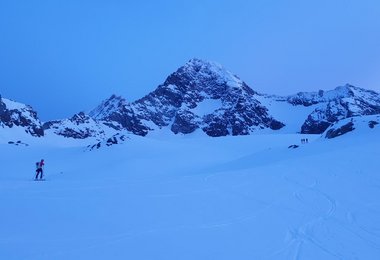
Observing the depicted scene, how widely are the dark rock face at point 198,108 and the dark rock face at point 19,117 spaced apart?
173 ft

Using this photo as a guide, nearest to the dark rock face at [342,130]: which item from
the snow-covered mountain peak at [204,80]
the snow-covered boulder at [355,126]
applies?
the snow-covered boulder at [355,126]

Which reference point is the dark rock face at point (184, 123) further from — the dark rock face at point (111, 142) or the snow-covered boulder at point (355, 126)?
the snow-covered boulder at point (355, 126)

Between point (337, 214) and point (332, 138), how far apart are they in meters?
27.0

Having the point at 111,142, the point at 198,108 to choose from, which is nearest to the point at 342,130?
the point at 111,142

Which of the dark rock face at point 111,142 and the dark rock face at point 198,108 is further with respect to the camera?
the dark rock face at point 198,108

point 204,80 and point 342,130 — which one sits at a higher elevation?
point 204,80

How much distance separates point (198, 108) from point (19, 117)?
9293cm

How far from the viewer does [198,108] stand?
549 feet

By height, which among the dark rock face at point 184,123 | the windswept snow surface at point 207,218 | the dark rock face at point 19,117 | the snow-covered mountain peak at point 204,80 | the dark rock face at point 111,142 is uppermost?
the snow-covered mountain peak at point 204,80

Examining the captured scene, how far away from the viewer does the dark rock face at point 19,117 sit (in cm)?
8405

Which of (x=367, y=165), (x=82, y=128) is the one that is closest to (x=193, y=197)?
(x=367, y=165)

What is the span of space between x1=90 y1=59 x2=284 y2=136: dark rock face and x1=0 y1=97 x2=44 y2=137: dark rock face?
52822mm

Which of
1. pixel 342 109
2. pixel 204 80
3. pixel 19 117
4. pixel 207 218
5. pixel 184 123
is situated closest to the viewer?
pixel 207 218

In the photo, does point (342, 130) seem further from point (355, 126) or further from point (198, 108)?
point (198, 108)
